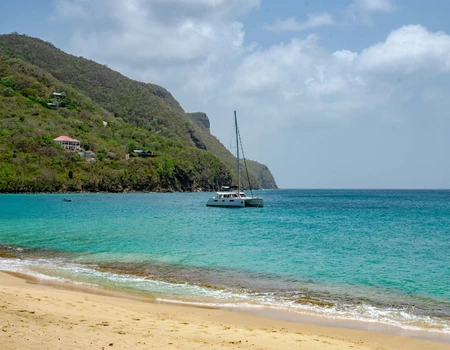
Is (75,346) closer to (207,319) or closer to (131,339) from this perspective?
(131,339)

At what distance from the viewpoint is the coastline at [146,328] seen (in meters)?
7.82

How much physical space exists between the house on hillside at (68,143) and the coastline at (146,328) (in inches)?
5311

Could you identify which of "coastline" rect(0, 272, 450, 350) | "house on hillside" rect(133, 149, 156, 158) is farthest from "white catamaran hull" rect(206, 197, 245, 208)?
"house on hillside" rect(133, 149, 156, 158)

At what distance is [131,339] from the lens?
8023 millimetres

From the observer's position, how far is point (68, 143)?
14138cm

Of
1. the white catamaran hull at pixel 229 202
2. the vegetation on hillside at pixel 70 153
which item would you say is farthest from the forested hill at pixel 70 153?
the white catamaran hull at pixel 229 202

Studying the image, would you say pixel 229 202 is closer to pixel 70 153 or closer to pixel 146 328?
pixel 146 328

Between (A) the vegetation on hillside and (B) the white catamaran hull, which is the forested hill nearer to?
(A) the vegetation on hillside

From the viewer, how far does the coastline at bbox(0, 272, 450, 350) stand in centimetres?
782

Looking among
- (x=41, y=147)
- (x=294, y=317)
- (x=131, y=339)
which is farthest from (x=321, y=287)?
(x=41, y=147)

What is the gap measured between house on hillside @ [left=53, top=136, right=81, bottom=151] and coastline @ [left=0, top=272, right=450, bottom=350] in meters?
135

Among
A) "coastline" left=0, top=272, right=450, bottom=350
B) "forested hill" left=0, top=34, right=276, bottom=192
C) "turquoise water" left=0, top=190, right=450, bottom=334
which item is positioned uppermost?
"forested hill" left=0, top=34, right=276, bottom=192

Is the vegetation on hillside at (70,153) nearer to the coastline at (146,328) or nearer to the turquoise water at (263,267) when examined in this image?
the turquoise water at (263,267)

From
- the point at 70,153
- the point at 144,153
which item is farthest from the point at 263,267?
the point at 144,153
